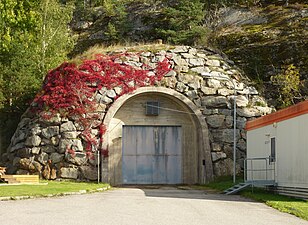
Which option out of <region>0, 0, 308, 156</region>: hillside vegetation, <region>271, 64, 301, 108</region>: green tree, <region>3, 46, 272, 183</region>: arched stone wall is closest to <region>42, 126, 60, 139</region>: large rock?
<region>3, 46, 272, 183</region>: arched stone wall

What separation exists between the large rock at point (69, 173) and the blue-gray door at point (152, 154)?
9.11ft

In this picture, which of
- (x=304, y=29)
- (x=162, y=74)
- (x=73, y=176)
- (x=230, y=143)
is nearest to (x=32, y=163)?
(x=73, y=176)

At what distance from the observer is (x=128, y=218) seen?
1055 cm

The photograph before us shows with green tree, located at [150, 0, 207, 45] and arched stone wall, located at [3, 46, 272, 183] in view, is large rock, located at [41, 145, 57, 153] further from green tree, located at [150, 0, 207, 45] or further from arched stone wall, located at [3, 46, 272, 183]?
green tree, located at [150, 0, 207, 45]

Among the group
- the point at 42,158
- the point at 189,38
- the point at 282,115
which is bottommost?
the point at 42,158

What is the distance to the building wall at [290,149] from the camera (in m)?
15.7

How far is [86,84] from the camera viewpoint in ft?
82.1

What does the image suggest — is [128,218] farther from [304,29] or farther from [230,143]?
[304,29]

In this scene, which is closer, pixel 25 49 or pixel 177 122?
pixel 177 122

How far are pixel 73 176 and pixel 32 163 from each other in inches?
79.8

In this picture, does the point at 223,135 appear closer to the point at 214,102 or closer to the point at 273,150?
the point at 214,102

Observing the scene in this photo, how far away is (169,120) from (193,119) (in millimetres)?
1198

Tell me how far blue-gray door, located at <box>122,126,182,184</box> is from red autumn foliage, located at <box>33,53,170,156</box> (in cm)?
192

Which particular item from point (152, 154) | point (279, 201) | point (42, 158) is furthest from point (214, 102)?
point (279, 201)
